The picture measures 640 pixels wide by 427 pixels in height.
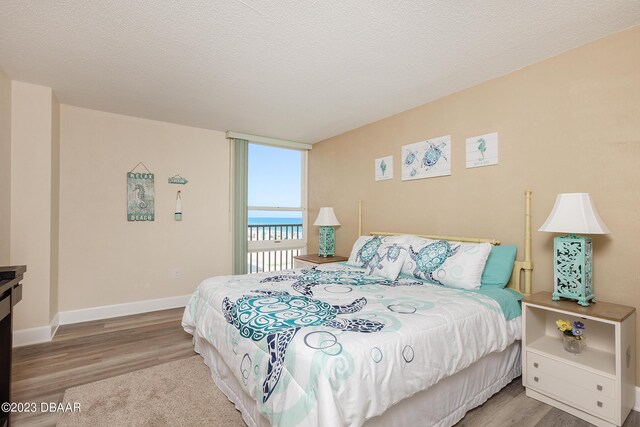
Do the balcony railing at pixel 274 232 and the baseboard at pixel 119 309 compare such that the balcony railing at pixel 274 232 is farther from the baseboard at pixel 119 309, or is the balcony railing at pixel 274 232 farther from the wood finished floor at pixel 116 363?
the wood finished floor at pixel 116 363

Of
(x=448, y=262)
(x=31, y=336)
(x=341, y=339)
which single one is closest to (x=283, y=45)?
(x=341, y=339)

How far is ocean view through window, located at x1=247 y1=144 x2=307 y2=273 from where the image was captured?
4.74 meters

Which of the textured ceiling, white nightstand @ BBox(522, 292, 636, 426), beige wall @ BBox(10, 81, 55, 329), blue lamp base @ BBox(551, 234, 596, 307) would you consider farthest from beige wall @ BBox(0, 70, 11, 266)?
blue lamp base @ BBox(551, 234, 596, 307)

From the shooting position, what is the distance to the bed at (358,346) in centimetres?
122

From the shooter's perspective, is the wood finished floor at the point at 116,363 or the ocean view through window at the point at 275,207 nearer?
the wood finished floor at the point at 116,363

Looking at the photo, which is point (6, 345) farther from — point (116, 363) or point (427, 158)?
point (427, 158)

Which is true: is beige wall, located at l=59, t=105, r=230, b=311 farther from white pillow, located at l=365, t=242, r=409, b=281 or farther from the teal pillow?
the teal pillow

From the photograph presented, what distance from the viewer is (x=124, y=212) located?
12.1 feet

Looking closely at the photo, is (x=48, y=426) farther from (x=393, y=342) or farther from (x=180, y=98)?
(x=180, y=98)

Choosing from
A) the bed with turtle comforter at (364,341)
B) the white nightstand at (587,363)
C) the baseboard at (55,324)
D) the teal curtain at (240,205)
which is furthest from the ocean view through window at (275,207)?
the white nightstand at (587,363)

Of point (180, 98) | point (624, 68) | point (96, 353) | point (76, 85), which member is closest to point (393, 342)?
point (624, 68)

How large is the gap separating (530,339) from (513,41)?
6.94 feet

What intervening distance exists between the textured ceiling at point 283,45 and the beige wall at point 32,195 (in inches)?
9.3

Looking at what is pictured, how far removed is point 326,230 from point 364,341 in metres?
2.98
